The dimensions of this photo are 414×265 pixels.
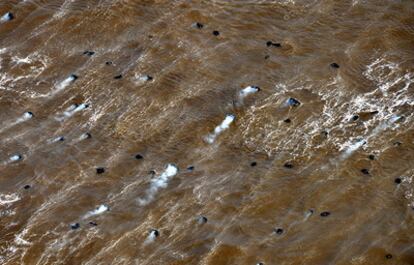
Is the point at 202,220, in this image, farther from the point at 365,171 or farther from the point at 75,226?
the point at 365,171

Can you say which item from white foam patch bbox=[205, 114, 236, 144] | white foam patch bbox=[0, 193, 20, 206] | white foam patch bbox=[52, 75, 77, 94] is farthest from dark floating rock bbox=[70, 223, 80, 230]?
white foam patch bbox=[52, 75, 77, 94]

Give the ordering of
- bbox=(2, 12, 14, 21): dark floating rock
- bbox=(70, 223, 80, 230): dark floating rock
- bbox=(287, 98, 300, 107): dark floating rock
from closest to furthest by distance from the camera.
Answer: bbox=(70, 223, 80, 230): dark floating rock → bbox=(287, 98, 300, 107): dark floating rock → bbox=(2, 12, 14, 21): dark floating rock

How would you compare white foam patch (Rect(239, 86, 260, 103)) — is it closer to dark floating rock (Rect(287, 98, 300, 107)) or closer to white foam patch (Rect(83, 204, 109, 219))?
dark floating rock (Rect(287, 98, 300, 107))

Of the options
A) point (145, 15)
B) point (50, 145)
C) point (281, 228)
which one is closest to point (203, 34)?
point (145, 15)

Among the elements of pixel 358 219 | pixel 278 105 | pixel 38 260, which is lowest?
pixel 38 260

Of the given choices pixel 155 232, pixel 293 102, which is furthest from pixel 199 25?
pixel 155 232

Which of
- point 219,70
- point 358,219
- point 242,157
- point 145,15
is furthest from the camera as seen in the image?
point 145,15

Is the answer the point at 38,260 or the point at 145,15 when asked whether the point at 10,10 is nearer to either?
the point at 145,15
